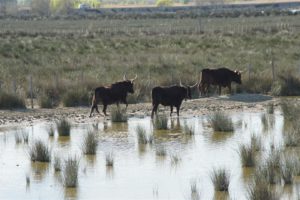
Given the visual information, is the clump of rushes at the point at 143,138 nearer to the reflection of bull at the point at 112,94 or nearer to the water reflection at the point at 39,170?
the water reflection at the point at 39,170

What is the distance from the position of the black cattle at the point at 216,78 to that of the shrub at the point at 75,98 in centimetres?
453

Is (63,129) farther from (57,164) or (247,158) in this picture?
(247,158)

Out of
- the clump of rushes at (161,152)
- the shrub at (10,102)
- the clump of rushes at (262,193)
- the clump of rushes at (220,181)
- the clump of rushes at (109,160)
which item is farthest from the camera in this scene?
the shrub at (10,102)

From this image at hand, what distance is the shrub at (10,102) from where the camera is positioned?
91.2 ft

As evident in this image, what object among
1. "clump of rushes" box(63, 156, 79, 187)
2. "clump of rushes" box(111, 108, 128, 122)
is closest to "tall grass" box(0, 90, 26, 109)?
"clump of rushes" box(111, 108, 128, 122)

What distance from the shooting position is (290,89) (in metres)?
32.1

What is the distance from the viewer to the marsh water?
16.1 metres

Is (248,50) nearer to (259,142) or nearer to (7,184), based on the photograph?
(259,142)

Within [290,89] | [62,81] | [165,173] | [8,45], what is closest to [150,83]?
[62,81]

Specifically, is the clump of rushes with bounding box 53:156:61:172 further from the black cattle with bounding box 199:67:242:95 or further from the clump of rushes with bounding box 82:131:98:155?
the black cattle with bounding box 199:67:242:95

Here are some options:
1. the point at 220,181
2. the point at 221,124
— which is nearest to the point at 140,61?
the point at 221,124

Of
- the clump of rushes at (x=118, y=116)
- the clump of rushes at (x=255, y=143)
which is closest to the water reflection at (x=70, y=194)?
the clump of rushes at (x=255, y=143)

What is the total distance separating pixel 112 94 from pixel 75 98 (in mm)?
2870

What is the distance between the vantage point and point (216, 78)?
3088cm
